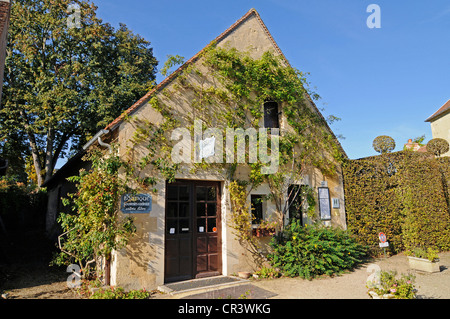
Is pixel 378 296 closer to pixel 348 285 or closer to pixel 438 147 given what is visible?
pixel 348 285

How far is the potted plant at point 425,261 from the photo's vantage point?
689 cm

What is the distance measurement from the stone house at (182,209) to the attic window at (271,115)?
519 mm

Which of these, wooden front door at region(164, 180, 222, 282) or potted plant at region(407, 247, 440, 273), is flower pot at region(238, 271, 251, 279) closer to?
wooden front door at region(164, 180, 222, 282)

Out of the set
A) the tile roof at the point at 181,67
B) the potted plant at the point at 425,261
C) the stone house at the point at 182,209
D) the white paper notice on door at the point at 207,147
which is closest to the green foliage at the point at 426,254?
the potted plant at the point at 425,261

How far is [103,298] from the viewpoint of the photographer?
17.1 ft

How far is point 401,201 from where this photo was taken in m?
8.46

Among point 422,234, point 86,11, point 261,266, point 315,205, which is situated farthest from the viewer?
point 86,11

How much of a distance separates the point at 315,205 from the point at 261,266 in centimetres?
264

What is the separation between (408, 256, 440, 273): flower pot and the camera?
6.88 meters

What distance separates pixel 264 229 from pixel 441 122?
66.8 ft

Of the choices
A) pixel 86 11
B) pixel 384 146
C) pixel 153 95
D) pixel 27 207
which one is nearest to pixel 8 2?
pixel 153 95

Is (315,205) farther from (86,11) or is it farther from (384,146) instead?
(86,11)

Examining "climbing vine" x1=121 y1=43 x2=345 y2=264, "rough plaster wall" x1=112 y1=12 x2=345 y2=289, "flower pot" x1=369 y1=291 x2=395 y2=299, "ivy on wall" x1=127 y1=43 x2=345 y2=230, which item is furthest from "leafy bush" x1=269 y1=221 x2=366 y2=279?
"flower pot" x1=369 y1=291 x2=395 y2=299

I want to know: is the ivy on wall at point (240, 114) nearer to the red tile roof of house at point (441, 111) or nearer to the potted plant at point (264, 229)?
the potted plant at point (264, 229)
